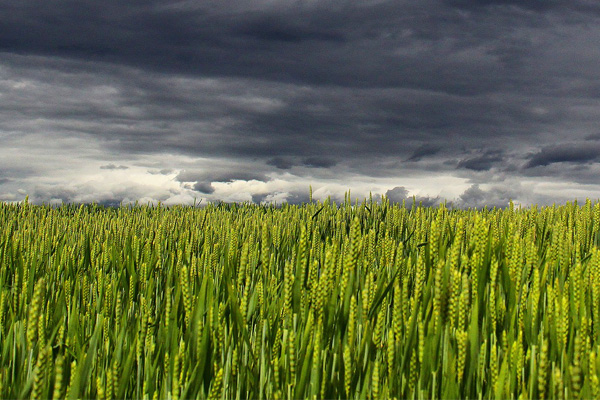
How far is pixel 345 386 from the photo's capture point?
1676mm

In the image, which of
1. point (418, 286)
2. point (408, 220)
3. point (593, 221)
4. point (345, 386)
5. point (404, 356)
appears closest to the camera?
point (345, 386)

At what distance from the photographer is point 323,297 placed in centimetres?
191

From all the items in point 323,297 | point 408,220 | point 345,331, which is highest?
point 408,220

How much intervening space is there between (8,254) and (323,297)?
392cm

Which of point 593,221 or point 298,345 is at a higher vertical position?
point 593,221

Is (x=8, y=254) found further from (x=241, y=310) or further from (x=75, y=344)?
(x=241, y=310)

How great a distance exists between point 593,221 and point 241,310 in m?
5.07

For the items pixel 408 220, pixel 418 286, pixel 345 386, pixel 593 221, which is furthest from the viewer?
pixel 408 220

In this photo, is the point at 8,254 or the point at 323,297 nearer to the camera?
the point at 323,297

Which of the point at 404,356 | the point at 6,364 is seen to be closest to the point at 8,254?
the point at 6,364

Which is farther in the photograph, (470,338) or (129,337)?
(129,337)

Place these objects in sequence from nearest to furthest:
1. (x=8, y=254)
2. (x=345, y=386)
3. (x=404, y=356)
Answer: (x=345, y=386)
(x=404, y=356)
(x=8, y=254)

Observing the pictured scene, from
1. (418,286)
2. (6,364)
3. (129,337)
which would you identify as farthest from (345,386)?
(6,364)

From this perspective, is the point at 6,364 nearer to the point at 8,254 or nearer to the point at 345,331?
the point at 345,331
